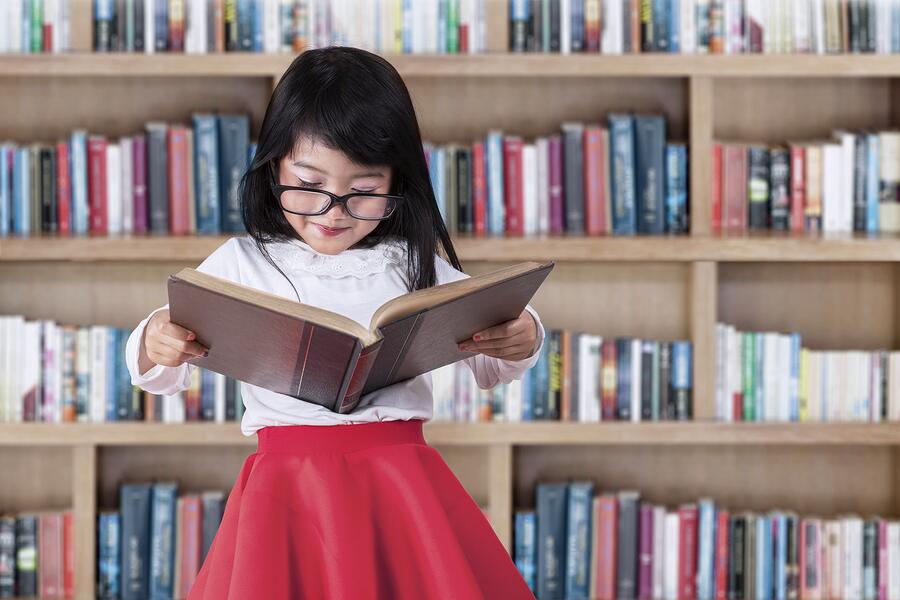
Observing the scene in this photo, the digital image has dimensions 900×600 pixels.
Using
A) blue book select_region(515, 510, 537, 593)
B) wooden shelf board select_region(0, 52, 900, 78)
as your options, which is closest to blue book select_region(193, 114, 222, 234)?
wooden shelf board select_region(0, 52, 900, 78)

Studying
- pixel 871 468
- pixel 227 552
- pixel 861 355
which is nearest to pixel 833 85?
pixel 861 355

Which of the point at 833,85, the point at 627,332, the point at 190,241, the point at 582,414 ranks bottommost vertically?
the point at 582,414

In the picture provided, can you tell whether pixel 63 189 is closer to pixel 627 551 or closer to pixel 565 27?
pixel 565 27

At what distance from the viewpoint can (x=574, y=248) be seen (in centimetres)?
204

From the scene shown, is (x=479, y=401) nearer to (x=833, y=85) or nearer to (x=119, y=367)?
(x=119, y=367)

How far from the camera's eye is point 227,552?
3.30 feet

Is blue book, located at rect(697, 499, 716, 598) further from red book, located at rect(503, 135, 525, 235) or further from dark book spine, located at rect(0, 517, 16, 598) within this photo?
dark book spine, located at rect(0, 517, 16, 598)

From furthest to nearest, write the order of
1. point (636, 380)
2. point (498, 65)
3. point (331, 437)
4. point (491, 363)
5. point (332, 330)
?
point (636, 380) → point (498, 65) → point (491, 363) → point (331, 437) → point (332, 330)

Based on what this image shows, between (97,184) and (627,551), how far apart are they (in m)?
1.22

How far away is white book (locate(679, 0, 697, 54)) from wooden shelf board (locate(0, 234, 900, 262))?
0.35 m

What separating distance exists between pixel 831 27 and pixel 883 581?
1.05 meters

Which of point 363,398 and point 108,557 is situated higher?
point 363,398

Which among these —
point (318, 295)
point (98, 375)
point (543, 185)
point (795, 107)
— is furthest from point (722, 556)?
point (318, 295)

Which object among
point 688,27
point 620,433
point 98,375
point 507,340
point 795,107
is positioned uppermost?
point 688,27
